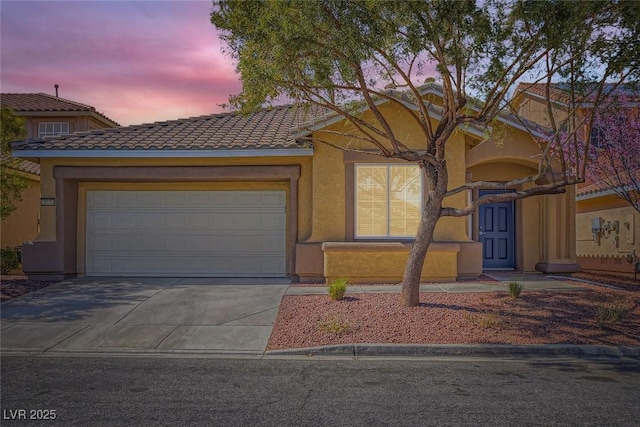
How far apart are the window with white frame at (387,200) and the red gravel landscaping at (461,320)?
241 cm

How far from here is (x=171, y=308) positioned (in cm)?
1035

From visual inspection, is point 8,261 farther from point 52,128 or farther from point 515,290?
point 515,290

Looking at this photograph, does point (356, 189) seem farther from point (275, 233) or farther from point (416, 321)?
point (416, 321)

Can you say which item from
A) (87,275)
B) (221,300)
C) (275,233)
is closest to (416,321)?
(221,300)

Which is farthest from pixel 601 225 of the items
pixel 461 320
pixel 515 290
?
pixel 461 320

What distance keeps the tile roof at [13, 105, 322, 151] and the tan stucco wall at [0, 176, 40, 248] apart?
5.70 m

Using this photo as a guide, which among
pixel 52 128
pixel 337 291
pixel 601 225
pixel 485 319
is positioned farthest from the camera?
pixel 52 128

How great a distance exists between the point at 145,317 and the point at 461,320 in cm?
548

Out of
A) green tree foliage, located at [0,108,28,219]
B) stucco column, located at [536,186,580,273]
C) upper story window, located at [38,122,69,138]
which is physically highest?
upper story window, located at [38,122,69,138]

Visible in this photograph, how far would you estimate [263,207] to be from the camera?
1388cm

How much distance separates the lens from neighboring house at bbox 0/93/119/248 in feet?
63.7

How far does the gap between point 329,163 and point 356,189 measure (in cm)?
88

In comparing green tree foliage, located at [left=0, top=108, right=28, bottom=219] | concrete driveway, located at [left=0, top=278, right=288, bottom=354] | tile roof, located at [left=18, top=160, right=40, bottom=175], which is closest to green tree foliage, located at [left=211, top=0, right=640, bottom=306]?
concrete driveway, located at [left=0, top=278, right=288, bottom=354]

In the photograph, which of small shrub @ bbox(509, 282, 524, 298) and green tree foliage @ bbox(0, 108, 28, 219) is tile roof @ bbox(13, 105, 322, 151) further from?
small shrub @ bbox(509, 282, 524, 298)
